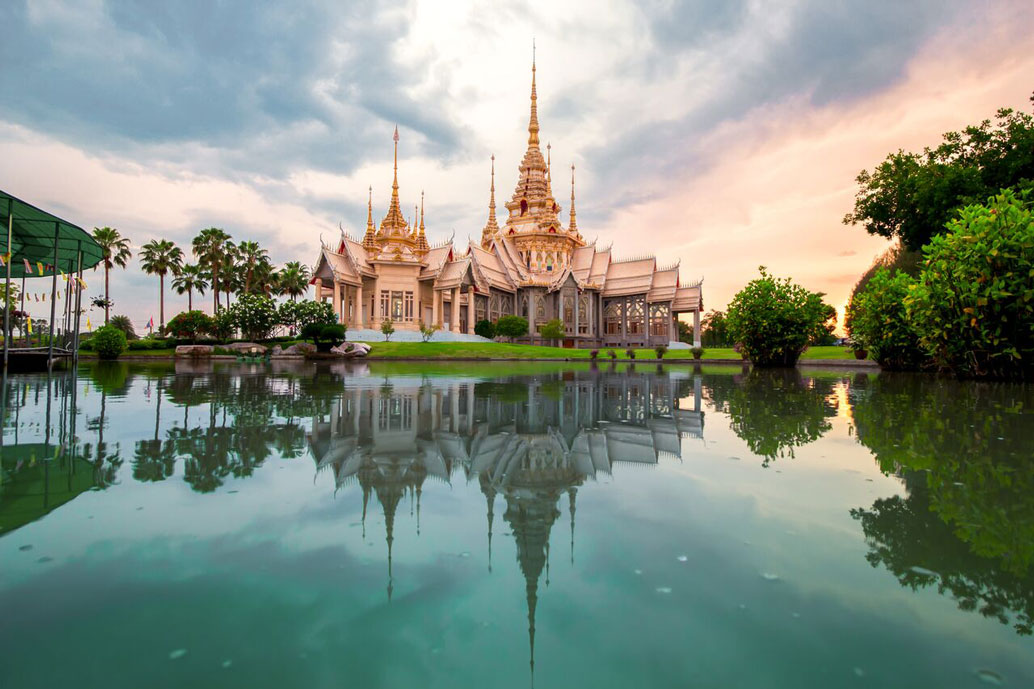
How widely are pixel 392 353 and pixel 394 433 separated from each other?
28568mm

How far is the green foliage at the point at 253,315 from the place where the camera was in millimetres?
37594

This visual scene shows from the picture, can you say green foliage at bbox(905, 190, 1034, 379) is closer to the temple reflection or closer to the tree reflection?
the tree reflection

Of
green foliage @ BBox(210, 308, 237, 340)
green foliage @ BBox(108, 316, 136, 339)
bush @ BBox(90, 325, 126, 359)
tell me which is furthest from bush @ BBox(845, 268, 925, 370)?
green foliage @ BBox(108, 316, 136, 339)

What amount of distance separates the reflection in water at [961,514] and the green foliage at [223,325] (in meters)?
40.7

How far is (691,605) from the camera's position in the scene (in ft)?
6.05

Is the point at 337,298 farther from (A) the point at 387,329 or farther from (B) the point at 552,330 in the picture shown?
(B) the point at 552,330

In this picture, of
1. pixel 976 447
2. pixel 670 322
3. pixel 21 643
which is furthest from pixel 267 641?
pixel 670 322

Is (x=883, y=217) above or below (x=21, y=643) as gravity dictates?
above

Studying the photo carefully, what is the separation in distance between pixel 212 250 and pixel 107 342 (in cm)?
1924

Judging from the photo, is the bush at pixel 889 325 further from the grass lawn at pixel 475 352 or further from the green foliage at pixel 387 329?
the green foliage at pixel 387 329

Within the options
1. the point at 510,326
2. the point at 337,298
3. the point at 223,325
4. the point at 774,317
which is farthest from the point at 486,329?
the point at 774,317

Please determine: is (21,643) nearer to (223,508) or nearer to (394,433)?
(223,508)

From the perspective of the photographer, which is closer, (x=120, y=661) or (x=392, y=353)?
(x=120, y=661)

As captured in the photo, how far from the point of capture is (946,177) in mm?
21438
